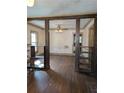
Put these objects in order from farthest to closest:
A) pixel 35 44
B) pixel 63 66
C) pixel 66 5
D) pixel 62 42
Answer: pixel 62 42 < pixel 35 44 < pixel 63 66 < pixel 66 5

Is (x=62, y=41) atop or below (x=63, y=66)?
atop

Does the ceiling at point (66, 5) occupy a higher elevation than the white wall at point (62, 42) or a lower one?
higher

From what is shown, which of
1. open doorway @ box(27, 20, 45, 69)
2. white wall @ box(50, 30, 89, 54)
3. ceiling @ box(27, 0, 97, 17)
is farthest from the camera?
white wall @ box(50, 30, 89, 54)

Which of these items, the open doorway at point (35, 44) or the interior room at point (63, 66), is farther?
the open doorway at point (35, 44)

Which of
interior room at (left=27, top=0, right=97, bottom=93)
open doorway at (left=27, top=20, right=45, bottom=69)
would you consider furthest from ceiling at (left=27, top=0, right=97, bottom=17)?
open doorway at (left=27, top=20, right=45, bottom=69)

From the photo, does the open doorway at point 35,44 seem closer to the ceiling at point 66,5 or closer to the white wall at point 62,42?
the white wall at point 62,42

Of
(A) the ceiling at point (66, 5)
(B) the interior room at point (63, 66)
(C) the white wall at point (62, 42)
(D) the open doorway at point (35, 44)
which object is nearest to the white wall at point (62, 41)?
(C) the white wall at point (62, 42)

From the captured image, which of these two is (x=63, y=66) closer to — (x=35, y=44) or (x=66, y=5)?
(x=66, y=5)

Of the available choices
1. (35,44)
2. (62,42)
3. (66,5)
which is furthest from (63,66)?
(62,42)

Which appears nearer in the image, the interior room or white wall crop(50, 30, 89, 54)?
the interior room

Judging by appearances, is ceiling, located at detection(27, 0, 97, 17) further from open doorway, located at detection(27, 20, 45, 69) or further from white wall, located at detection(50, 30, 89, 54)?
white wall, located at detection(50, 30, 89, 54)
